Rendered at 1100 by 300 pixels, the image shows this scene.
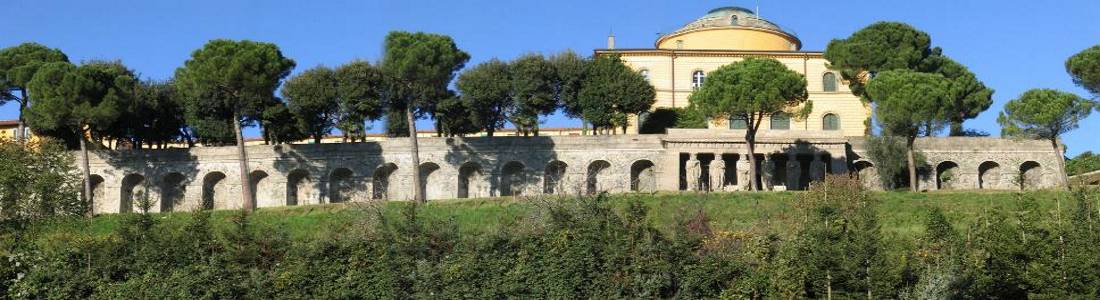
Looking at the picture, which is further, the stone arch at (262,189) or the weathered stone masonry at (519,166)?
the stone arch at (262,189)

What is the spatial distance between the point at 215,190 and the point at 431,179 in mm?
9835

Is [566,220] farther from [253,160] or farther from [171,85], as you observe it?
[171,85]

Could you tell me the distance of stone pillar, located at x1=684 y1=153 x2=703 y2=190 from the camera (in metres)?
53.8

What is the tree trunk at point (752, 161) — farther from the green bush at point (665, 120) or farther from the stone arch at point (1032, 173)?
the stone arch at point (1032, 173)

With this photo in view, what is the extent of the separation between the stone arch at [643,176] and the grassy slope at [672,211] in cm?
792

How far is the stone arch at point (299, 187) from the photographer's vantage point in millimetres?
57562

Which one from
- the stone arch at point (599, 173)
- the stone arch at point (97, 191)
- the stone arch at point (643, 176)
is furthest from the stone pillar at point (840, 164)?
the stone arch at point (97, 191)

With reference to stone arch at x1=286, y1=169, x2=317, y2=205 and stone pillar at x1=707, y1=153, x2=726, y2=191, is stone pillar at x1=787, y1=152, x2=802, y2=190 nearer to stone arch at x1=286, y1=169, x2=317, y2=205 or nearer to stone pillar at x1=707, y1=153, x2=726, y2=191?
stone pillar at x1=707, y1=153, x2=726, y2=191

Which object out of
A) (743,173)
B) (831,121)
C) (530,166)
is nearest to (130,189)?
(530,166)

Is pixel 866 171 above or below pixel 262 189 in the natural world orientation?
above

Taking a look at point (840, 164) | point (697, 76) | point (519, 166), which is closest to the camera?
point (840, 164)

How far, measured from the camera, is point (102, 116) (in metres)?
54.6

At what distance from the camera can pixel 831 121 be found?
66.9 meters

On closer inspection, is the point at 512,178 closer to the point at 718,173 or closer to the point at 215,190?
the point at 718,173
